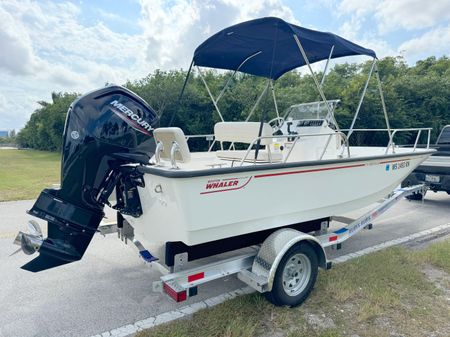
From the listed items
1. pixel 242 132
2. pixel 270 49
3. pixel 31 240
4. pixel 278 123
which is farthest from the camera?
pixel 278 123

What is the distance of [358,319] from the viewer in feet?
9.46

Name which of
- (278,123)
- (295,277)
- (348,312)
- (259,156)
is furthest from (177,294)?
(278,123)

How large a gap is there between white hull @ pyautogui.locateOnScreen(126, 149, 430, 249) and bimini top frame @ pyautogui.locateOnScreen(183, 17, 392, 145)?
855 mm

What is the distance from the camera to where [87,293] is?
3.31 metres

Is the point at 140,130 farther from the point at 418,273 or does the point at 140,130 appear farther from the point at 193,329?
the point at 418,273

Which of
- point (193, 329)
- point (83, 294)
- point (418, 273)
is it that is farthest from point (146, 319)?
point (418, 273)

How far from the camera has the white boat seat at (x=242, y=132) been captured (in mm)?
3551

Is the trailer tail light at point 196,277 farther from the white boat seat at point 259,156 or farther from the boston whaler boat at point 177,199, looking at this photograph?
the white boat seat at point 259,156

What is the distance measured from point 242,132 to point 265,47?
1.80 metres

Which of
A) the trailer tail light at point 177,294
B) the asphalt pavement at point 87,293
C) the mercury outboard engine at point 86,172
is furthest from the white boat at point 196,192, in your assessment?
the asphalt pavement at point 87,293

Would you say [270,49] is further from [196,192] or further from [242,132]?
[196,192]

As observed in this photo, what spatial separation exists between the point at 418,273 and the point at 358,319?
1320 mm

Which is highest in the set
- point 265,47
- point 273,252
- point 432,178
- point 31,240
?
point 265,47

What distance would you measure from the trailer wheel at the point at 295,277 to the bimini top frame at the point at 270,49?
1768mm
